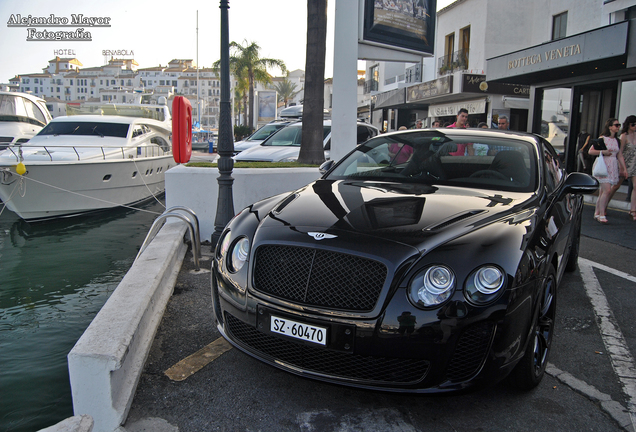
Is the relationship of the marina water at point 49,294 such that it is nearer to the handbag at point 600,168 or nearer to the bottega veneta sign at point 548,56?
the handbag at point 600,168

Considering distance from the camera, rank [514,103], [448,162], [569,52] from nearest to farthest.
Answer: [448,162]
[569,52]
[514,103]

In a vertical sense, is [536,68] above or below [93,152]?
above

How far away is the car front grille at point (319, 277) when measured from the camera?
2479 millimetres

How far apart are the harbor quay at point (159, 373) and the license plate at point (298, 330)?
47cm

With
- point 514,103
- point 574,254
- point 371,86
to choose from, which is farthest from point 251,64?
point 574,254

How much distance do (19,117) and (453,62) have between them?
2035 cm

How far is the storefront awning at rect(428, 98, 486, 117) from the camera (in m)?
25.2

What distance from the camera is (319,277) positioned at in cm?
258

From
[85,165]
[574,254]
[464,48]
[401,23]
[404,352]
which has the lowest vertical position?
[574,254]

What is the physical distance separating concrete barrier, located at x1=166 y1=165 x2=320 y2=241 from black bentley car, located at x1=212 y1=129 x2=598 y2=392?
3.46 metres

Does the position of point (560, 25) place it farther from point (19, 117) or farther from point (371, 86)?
point (371, 86)

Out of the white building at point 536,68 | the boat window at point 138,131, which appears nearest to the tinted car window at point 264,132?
the boat window at point 138,131

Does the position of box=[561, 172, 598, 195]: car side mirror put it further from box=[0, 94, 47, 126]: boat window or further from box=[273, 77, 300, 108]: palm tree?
box=[273, 77, 300, 108]: palm tree

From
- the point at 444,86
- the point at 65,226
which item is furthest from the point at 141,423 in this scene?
the point at 444,86
